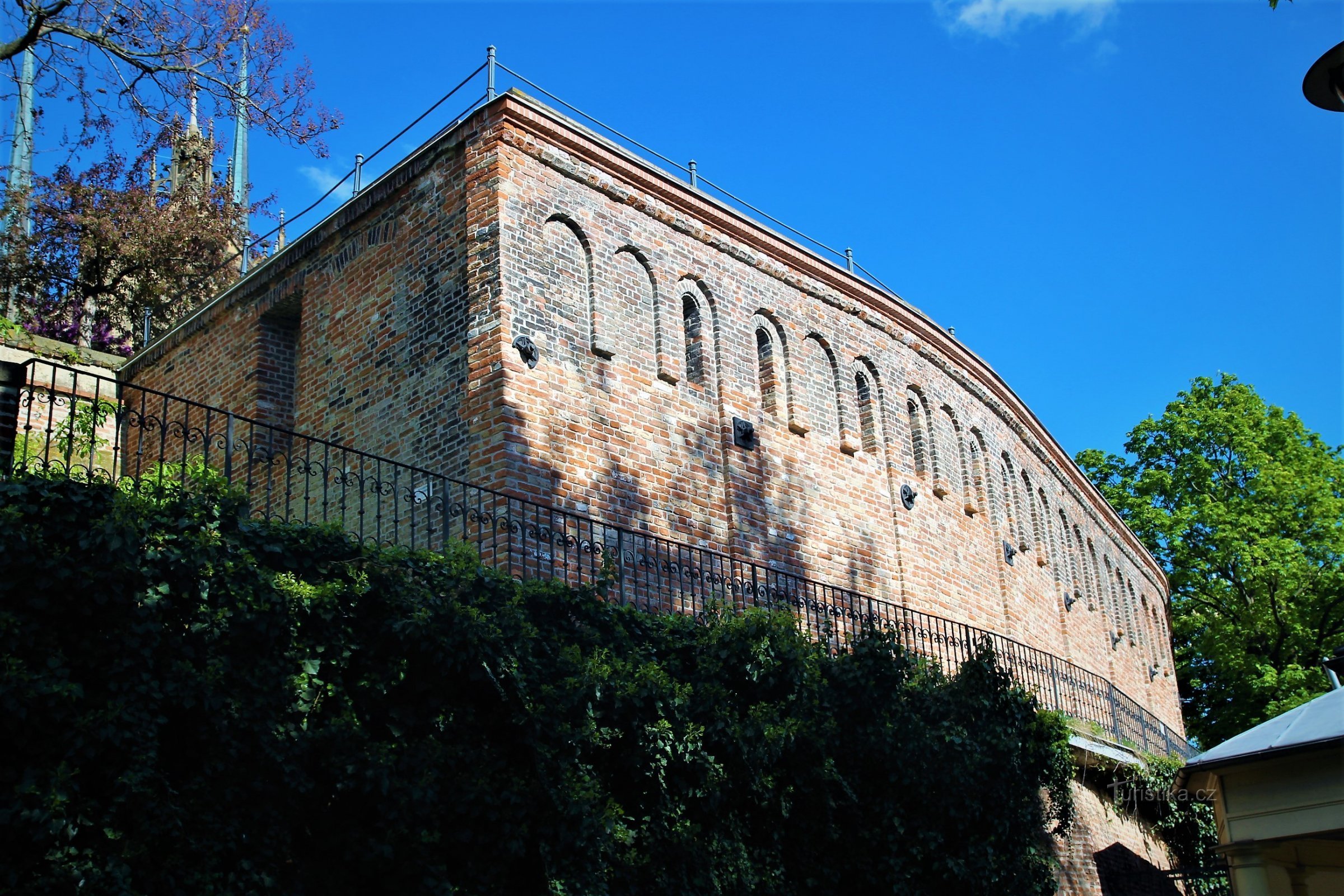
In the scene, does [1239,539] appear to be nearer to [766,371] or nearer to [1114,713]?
[1114,713]

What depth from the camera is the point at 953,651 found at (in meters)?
16.7

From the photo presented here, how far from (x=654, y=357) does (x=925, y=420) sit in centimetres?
608

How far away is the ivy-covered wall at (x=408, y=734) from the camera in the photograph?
7312 mm

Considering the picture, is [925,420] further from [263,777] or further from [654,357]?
[263,777]

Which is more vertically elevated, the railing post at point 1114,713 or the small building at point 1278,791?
the railing post at point 1114,713

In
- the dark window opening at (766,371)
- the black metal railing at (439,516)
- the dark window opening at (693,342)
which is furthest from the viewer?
the dark window opening at (766,371)

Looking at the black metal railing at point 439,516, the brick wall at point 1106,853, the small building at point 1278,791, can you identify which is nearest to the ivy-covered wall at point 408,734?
the black metal railing at point 439,516

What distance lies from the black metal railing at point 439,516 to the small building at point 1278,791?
3094mm

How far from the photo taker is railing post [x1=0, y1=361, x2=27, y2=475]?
8.52 metres

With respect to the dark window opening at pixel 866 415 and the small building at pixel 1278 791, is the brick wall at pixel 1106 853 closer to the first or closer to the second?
the small building at pixel 1278 791

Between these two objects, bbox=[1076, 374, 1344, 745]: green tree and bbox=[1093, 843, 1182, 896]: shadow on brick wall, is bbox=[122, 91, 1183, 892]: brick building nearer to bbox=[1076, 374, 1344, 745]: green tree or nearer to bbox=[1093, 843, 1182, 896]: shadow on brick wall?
bbox=[1093, 843, 1182, 896]: shadow on brick wall

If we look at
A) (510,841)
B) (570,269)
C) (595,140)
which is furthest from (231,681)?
(595,140)

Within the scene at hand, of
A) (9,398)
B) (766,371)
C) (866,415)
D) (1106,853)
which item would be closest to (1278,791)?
(1106,853)

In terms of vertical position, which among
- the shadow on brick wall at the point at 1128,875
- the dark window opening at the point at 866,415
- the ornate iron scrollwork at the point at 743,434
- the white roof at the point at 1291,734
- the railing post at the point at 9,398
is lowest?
the shadow on brick wall at the point at 1128,875
